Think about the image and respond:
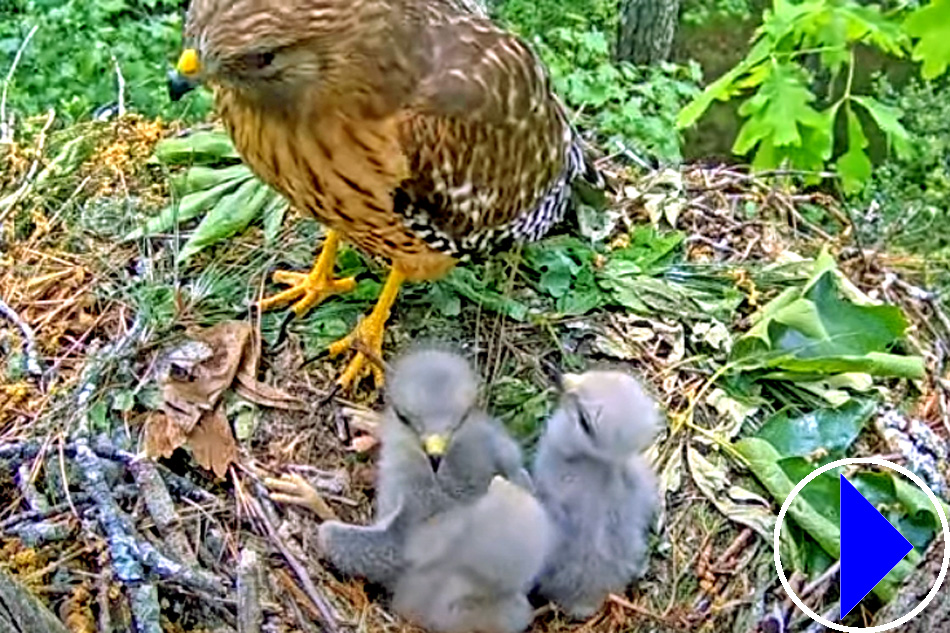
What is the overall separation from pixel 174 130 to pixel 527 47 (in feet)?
3.13

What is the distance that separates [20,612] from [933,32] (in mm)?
1987

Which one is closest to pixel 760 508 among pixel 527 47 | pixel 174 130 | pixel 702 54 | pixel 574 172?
pixel 574 172

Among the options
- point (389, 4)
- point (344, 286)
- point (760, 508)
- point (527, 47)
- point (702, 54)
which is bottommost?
point (702, 54)

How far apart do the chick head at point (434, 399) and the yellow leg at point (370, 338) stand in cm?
33

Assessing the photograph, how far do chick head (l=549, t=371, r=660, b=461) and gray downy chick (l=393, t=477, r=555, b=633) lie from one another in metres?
0.15

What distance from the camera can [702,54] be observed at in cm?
686

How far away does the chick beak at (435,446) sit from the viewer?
8.72ft

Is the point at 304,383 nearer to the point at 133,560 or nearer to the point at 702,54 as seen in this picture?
the point at 133,560

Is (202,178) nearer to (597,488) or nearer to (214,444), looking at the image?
(214,444)

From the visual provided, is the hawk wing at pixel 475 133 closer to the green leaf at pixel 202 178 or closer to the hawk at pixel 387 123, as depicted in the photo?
the hawk at pixel 387 123

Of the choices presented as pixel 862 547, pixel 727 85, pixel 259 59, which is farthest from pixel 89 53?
pixel 862 547

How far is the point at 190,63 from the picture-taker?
248 centimetres

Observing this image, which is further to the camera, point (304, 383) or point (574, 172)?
point (574, 172)

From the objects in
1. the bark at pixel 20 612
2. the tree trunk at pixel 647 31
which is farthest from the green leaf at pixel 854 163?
the bark at pixel 20 612
